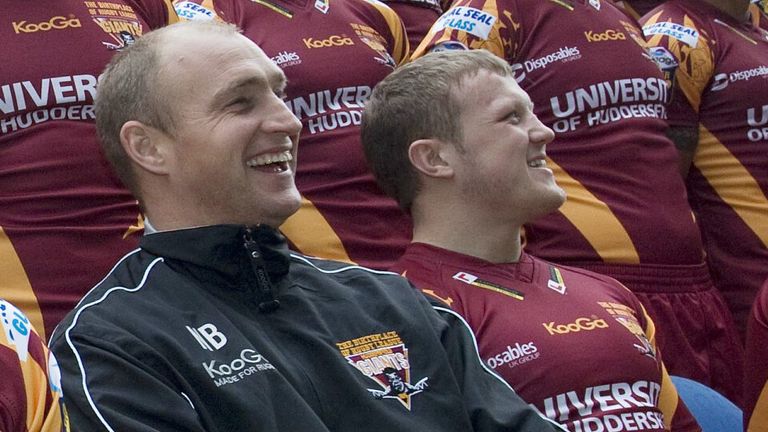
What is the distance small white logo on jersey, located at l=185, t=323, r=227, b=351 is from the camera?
2193 millimetres

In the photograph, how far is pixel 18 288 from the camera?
3.04 m

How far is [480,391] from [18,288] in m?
1.17

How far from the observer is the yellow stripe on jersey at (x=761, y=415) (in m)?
2.94

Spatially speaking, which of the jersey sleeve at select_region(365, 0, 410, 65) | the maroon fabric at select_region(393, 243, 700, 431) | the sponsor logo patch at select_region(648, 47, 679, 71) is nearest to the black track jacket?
the maroon fabric at select_region(393, 243, 700, 431)

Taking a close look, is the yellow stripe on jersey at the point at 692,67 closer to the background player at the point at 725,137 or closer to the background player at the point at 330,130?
the background player at the point at 725,137

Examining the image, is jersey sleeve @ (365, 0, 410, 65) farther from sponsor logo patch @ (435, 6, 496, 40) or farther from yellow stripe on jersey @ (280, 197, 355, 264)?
yellow stripe on jersey @ (280, 197, 355, 264)

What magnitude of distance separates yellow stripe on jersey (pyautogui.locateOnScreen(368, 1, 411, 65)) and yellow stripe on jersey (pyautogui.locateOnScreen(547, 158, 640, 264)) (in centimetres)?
67

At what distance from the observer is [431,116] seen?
3.12m

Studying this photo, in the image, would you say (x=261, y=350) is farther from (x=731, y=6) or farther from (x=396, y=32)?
(x=731, y=6)

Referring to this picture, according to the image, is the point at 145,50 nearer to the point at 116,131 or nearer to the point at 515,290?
the point at 116,131

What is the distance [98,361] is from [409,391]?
0.54 m

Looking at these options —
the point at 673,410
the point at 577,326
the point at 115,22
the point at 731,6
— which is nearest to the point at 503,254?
the point at 577,326

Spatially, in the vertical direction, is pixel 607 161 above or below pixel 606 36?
below

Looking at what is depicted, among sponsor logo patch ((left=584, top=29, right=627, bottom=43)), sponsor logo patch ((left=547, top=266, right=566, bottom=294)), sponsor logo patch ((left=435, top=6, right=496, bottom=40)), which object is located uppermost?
sponsor logo patch ((left=435, top=6, right=496, bottom=40))
